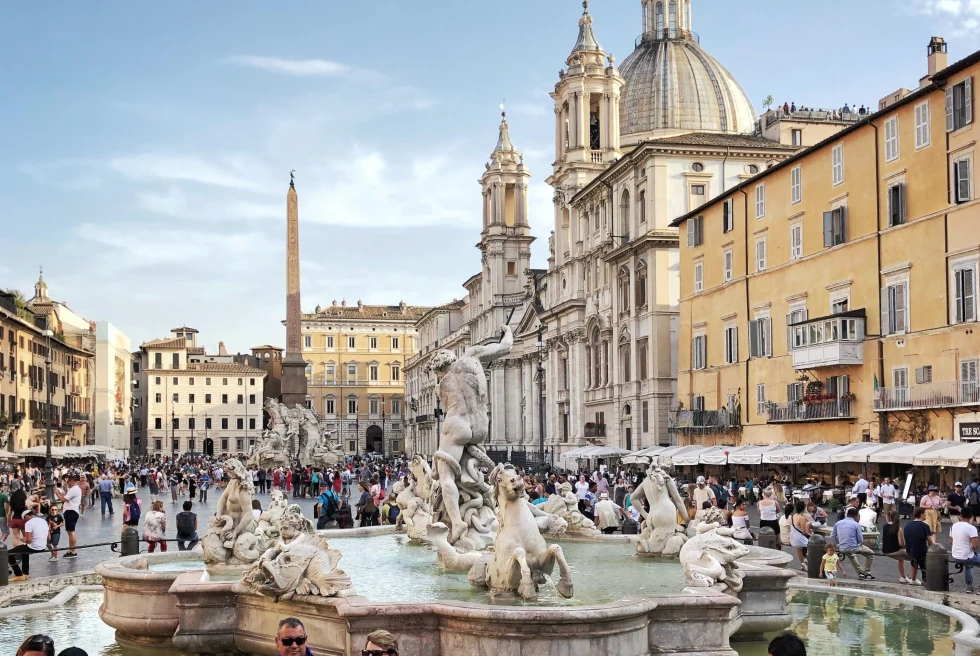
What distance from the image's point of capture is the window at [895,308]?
3120cm

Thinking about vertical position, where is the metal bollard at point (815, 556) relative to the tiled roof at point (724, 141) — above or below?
below

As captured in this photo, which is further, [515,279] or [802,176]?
[515,279]

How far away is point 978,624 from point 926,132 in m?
22.1

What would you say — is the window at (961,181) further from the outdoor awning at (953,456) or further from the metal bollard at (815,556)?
the metal bollard at (815,556)

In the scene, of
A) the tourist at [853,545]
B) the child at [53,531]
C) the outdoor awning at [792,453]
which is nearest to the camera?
the tourist at [853,545]

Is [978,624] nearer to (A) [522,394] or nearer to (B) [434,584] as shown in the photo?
(B) [434,584]

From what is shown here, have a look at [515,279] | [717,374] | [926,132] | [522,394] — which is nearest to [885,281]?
[926,132]

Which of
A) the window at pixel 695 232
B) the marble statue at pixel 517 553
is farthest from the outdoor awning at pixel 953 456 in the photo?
the window at pixel 695 232

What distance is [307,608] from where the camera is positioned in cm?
861

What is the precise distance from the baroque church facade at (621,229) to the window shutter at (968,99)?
17751 millimetres

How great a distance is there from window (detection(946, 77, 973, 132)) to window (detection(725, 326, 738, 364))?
46.1ft

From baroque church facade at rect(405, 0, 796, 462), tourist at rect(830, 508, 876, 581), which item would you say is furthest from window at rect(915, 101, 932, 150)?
tourist at rect(830, 508, 876, 581)

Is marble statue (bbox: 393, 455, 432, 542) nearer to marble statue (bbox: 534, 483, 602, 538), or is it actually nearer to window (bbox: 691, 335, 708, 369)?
marble statue (bbox: 534, 483, 602, 538)

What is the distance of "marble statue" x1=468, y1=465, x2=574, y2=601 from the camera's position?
8570mm
